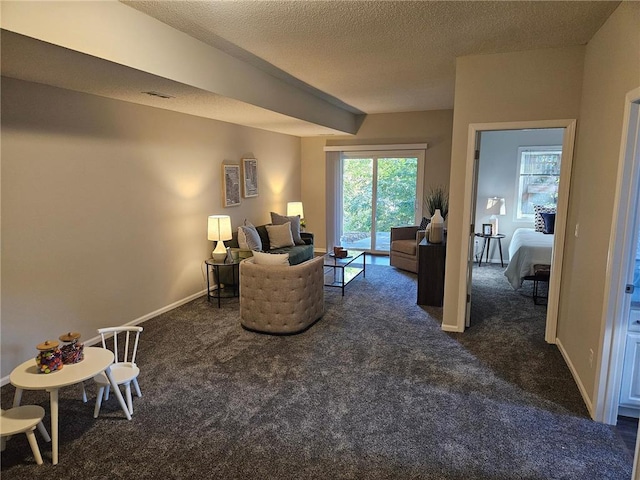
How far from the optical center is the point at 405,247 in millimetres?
6570

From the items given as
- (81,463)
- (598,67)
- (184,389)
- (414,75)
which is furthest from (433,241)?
(81,463)

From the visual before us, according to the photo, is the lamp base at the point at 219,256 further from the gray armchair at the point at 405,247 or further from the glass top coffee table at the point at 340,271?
the gray armchair at the point at 405,247

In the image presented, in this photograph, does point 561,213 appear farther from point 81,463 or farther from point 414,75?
point 81,463

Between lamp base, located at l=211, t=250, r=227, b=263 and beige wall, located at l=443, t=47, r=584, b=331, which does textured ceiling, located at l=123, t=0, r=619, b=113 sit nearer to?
beige wall, located at l=443, t=47, r=584, b=331

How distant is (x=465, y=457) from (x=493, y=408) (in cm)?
62

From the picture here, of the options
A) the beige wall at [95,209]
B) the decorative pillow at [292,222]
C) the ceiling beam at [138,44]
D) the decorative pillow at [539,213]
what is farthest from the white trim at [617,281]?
the decorative pillow at [292,222]

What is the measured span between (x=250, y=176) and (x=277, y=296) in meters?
2.92

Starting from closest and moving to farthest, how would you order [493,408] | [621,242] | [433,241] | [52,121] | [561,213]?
1. [621,242]
2. [493,408]
3. [52,121]
4. [561,213]
5. [433,241]

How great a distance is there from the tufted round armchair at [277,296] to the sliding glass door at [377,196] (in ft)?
13.0

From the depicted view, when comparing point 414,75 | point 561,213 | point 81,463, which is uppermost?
point 414,75

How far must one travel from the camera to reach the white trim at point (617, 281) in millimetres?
2340

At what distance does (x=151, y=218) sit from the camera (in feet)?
14.6

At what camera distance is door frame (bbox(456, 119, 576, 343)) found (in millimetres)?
3574

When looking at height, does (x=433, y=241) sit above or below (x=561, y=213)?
below
